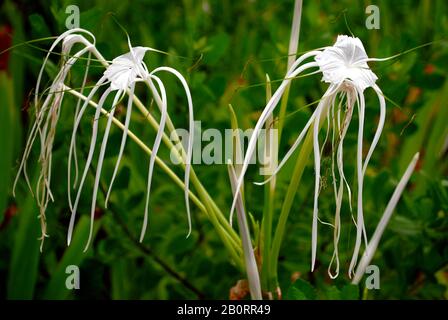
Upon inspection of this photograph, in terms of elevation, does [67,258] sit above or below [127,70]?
below

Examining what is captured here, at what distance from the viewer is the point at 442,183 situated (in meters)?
0.69

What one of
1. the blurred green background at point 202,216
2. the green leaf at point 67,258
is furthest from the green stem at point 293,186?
the green leaf at point 67,258

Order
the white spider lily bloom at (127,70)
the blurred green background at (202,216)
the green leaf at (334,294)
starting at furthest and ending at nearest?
the blurred green background at (202,216) < the green leaf at (334,294) < the white spider lily bloom at (127,70)

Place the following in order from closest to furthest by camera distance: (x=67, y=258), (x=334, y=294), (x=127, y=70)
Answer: (x=127, y=70), (x=334, y=294), (x=67, y=258)

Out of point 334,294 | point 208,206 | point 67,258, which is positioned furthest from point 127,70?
point 67,258

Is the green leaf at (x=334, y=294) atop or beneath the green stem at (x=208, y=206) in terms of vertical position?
beneath

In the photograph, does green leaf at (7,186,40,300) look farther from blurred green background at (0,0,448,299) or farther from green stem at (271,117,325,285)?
green stem at (271,117,325,285)

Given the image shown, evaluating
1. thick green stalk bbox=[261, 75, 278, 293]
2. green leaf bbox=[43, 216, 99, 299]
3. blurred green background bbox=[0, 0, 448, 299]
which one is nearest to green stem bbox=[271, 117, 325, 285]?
thick green stalk bbox=[261, 75, 278, 293]

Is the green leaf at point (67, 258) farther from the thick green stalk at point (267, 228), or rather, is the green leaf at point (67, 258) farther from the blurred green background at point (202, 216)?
the thick green stalk at point (267, 228)

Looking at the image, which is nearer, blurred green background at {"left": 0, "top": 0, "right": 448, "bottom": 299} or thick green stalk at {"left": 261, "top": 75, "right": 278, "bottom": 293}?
thick green stalk at {"left": 261, "top": 75, "right": 278, "bottom": 293}

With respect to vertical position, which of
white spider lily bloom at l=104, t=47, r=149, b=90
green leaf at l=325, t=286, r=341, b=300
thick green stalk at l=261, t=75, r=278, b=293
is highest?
white spider lily bloom at l=104, t=47, r=149, b=90

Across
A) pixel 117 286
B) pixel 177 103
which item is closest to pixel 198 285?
pixel 117 286

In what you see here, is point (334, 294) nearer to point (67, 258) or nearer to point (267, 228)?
point (267, 228)

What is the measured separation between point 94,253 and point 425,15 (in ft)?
2.07
